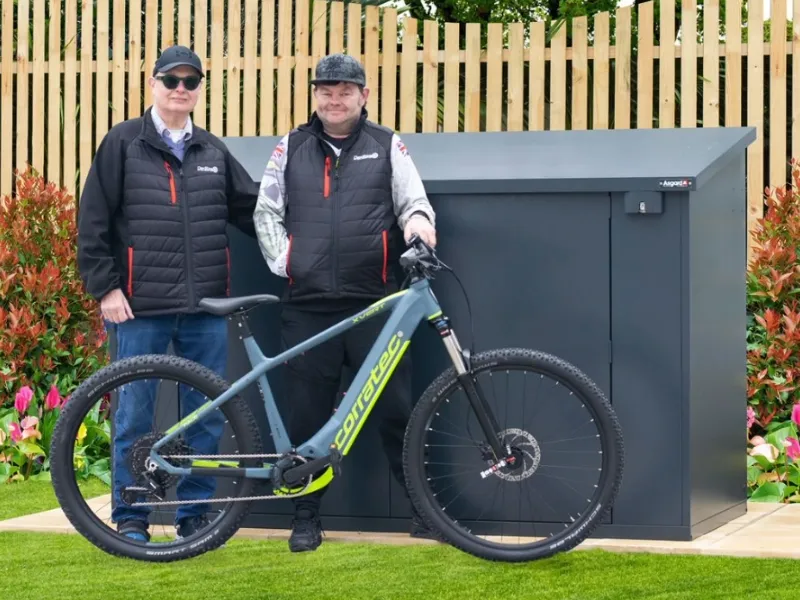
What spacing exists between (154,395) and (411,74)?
4.02m

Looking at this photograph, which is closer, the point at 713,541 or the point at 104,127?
the point at 713,541

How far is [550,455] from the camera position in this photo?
5.12 metres

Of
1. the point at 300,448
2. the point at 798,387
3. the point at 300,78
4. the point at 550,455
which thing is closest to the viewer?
the point at 300,448

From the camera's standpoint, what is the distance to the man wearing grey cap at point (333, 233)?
4.93m

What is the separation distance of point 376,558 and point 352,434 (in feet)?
1.41

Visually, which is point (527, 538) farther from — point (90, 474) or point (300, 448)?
point (90, 474)

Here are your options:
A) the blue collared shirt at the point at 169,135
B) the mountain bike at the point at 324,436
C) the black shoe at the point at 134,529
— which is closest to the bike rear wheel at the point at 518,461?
the mountain bike at the point at 324,436

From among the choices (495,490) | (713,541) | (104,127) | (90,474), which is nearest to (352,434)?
(495,490)

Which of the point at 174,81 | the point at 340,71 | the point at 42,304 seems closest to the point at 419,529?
the point at 340,71

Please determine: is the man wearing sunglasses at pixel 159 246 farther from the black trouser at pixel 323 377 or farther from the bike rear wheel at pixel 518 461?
→ the bike rear wheel at pixel 518 461

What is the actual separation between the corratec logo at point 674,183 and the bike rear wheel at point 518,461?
0.73 metres

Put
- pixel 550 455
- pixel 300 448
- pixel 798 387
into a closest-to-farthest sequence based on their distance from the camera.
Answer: pixel 300 448 → pixel 550 455 → pixel 798 387

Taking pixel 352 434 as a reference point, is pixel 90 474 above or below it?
below

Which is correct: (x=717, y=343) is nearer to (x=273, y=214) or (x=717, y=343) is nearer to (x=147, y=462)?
(x=273, y=214)
